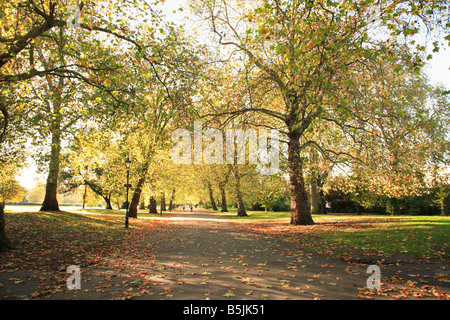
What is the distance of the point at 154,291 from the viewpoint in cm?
533

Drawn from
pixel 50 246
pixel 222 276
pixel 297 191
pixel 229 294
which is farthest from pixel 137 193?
pixel 229 294

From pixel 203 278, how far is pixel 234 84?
34.4 feet

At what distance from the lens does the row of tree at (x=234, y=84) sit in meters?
8.70

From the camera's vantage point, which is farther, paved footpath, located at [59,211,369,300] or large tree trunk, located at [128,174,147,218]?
large tree trunk, located at [128,174,147,218]

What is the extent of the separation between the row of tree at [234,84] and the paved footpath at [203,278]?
4.34 metres

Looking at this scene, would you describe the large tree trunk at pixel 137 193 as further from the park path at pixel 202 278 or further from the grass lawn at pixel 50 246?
the park path at pixel 202 278

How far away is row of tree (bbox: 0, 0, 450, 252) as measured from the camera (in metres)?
8.70

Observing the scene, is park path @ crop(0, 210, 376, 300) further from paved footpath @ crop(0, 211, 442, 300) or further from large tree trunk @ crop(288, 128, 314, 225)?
large tree trunk @ crop(288, 128, 314, 225)

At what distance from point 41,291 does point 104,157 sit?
930 inches

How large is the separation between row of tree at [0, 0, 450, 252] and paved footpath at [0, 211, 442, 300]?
4.34 m

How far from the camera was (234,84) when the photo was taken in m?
14.3

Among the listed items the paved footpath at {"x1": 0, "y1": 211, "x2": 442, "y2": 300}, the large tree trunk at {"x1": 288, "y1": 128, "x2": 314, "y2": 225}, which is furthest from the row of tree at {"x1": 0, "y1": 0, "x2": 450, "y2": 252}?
the paved footpath at {"x1": 0, "y1": 211, "x2": 442, "y2": 300}

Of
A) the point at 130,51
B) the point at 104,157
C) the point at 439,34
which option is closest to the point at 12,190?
the point at 104,157
